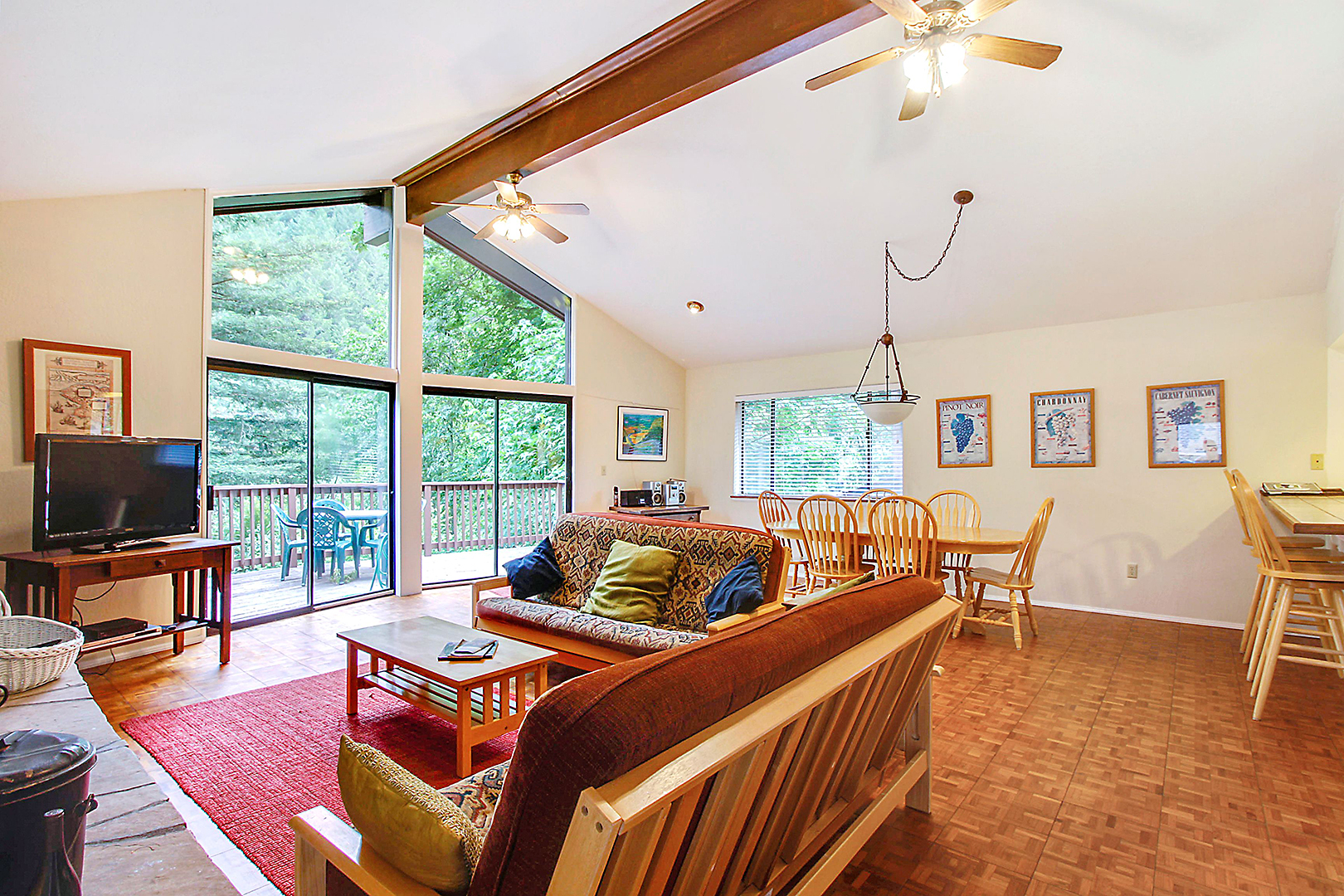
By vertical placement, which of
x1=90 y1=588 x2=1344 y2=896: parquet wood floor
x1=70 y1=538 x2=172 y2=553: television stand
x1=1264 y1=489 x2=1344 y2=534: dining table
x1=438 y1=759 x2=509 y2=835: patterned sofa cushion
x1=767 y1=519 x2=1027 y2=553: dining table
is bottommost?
x1=90 y1=588 x2=1344 y2=896: parquet wood floor

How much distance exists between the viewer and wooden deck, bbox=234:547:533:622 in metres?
4.49

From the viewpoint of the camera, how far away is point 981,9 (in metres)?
2.16

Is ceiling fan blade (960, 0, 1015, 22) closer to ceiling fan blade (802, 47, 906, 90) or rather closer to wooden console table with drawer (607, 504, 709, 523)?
ceiling fan blade (802, 47, 906, 90)

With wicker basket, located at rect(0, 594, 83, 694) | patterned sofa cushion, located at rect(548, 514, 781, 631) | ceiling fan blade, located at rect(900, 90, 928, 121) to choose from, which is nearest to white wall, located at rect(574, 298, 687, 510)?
patterned sofa cushion, located at rect(548, 514, 781, 631)

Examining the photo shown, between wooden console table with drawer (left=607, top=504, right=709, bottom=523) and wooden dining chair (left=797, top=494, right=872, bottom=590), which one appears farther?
wooden console table with drawer (left=607, top=504, right=709, bottom=523)

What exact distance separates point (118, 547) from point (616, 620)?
2.67m

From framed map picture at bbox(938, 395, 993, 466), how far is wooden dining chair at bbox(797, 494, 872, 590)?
6.00ft

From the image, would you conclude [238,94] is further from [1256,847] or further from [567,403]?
[1256,847]

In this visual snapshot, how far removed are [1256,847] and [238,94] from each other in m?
4.66

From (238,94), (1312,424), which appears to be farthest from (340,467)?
(1312,424)

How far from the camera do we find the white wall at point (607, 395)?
6.51 meters

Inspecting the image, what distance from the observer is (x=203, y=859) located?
1.15 meters

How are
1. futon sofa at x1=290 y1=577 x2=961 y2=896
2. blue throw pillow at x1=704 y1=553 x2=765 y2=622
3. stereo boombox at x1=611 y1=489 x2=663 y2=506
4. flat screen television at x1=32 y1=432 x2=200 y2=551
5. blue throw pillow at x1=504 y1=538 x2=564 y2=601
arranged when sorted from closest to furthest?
futon sofa at x1=290 y1=577 x2=961 y2=896 → blue throw pillow at x1=704 y1=553 x2=765 y2=622 → flat screen television at x1=32 y1=432 x2=200 y2=551 → blue throw pillow at x1=504 y1=538 x2=564 y2=601 → stereo boombox at x1=611 y1=489 x2=663 y2=506

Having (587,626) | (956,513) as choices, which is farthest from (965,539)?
(587,626)
